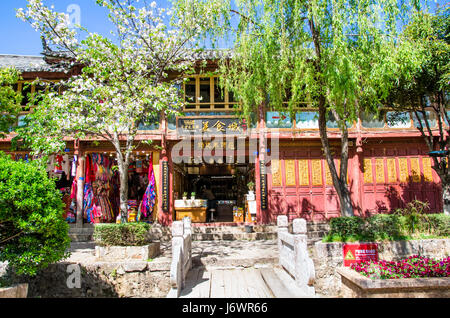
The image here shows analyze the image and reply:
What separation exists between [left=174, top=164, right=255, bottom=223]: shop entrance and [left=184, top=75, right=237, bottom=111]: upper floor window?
8.15 ft

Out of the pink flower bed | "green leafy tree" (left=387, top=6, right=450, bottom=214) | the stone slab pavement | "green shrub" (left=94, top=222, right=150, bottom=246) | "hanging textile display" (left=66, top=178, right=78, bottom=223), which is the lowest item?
the stone slab pavement

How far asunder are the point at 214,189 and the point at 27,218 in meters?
11.8

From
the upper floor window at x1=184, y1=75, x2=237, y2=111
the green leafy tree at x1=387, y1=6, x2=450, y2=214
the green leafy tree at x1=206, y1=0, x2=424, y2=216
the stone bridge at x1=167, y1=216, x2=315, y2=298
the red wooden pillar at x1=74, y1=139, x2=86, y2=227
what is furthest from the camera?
the upper floor window at x1=184, y1=75, x2=237, y2=111

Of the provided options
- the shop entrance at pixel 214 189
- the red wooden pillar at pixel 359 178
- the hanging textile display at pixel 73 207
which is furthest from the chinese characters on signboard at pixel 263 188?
the hanging textile display at pixel 73 207

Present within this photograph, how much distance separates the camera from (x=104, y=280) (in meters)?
5.98

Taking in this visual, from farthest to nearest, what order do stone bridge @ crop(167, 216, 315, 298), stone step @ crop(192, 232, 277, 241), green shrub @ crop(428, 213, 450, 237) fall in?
1. stone step @ crop(192, 232, 277, 241)
2. green shrub @ crop(428, 213, 450, 237)
3. stone bridge @ crop(167, 216, 315, 298)

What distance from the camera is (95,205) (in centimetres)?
1036

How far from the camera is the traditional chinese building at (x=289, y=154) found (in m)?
10.1

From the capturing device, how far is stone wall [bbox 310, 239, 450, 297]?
6191mm

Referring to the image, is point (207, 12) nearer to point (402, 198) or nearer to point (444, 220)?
point (444, 220)

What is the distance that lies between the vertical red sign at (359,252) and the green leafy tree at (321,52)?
31.7 inches

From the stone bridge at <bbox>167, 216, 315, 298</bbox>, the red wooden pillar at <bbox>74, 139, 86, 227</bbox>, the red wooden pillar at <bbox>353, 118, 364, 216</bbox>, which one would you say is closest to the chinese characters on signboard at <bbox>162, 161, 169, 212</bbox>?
the red wooden pillar at <bbox>74, 139, 86, 227</bbox>

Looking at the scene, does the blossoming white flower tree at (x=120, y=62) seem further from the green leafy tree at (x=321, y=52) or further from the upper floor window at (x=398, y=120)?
the upper floor window at (x=398, y=120)

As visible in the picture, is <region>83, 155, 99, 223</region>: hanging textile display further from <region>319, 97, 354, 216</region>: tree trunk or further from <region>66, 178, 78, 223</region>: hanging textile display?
<region>319, 97, 354, 216</region>: tree trunk
